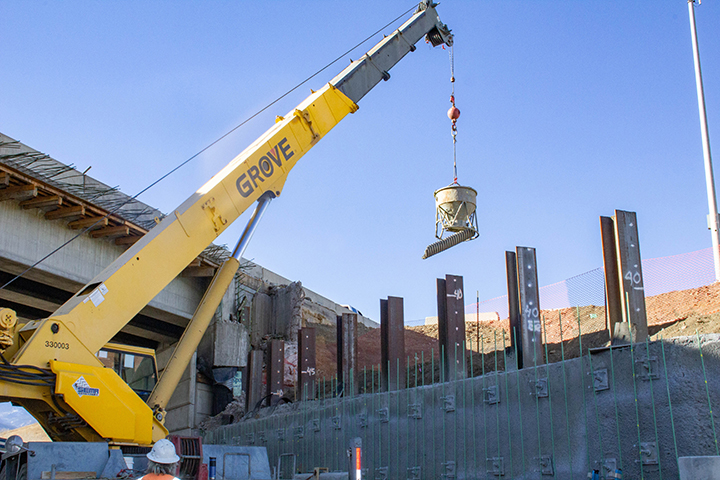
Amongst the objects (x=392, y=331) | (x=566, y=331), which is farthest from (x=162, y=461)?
(x=566, y=331)

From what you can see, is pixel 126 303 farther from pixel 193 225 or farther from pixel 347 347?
pixel 347 347

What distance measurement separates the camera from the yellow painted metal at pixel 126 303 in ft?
31.9

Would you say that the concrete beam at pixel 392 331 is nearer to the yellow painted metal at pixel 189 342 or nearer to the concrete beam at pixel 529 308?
the concrete beam at pixel 529 308

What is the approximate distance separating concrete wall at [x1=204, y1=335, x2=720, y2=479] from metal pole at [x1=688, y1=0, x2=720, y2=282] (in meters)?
7.62

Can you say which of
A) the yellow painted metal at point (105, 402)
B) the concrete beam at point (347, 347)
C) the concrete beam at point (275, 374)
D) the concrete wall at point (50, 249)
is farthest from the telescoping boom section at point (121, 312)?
the concrete beam at point (275, 374)

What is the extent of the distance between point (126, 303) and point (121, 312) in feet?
0.54

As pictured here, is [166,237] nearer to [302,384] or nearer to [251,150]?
[251,150]

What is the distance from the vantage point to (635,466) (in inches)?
374

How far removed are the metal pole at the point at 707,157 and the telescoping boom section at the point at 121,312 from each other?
991 cm

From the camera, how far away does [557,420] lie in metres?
10.8

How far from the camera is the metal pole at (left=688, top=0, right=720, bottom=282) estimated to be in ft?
53.1

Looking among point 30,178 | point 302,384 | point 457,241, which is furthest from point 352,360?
point 30,178

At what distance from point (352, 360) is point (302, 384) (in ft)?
6.49

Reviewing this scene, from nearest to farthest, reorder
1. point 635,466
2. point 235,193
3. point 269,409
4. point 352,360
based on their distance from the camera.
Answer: point 635,466, point 235,193, point 352,360, point 269,409
